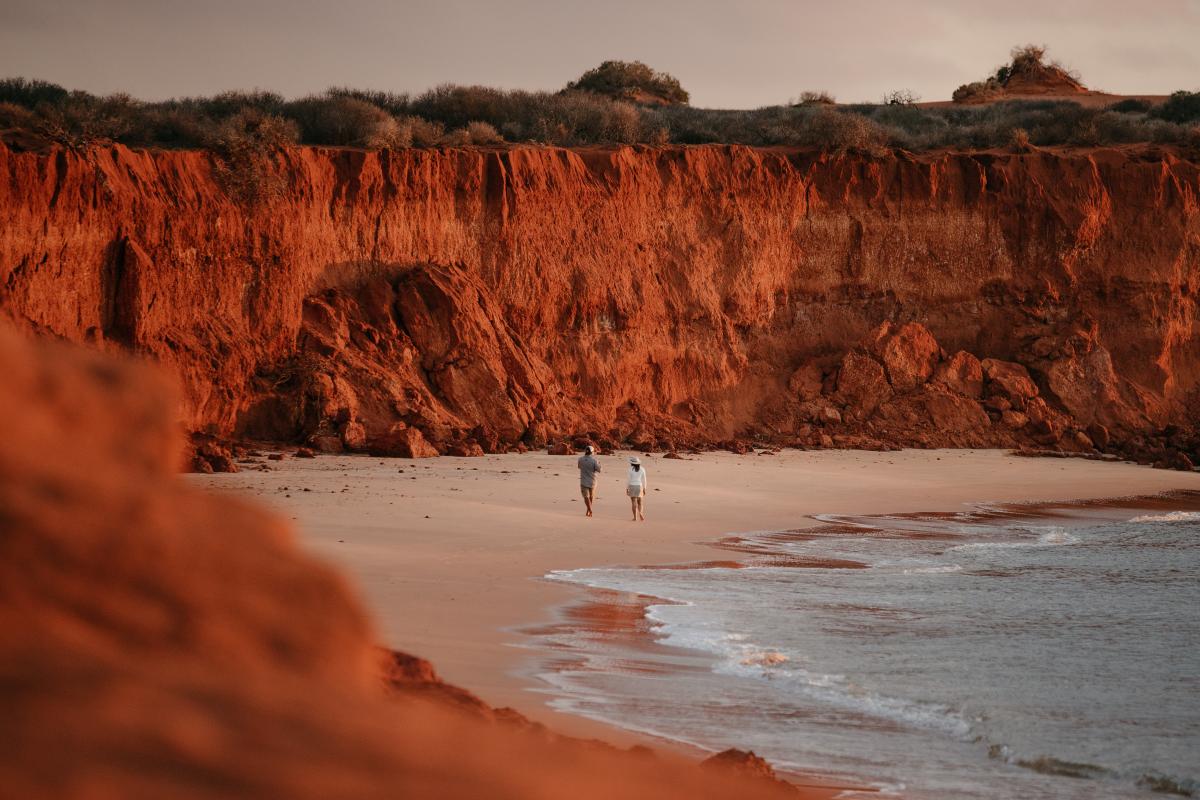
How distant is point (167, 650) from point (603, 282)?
27353 millimetres

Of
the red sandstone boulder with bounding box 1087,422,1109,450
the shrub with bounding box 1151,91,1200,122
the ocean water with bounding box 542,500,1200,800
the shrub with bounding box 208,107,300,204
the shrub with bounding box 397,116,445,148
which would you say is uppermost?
the shrub with bounding box 1151,91,1200,122

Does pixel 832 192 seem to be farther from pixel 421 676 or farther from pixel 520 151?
pixel 421 676

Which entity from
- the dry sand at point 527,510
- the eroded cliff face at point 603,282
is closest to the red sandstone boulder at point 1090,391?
the eroded cliff face at point 603,282

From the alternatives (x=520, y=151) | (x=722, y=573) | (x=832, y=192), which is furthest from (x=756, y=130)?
(x=722, y=573)

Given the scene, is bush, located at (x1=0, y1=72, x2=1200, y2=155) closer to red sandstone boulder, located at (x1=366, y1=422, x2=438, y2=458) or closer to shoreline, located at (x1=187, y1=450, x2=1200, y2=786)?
red sandstone boulder, located at (x1=366, y1=422, x2=438, y2=458)

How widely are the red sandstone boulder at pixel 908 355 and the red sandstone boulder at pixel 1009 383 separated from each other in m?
1.48

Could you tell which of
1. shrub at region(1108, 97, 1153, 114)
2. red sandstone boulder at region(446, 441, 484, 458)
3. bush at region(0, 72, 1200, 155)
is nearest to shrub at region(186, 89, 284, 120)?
bush at region(0, 72, 1200, 155)

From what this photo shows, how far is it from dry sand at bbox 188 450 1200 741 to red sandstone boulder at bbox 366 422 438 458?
1.37ft

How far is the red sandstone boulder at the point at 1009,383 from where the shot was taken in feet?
106

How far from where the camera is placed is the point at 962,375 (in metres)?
32.2

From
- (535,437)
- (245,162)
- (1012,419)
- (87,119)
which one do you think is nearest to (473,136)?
(245,162)

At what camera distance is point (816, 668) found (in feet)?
28.2

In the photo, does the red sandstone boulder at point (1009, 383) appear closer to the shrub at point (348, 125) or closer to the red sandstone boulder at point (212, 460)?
the shrub at point (348, 125)

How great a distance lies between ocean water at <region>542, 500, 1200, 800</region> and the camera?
6641 millimetres
